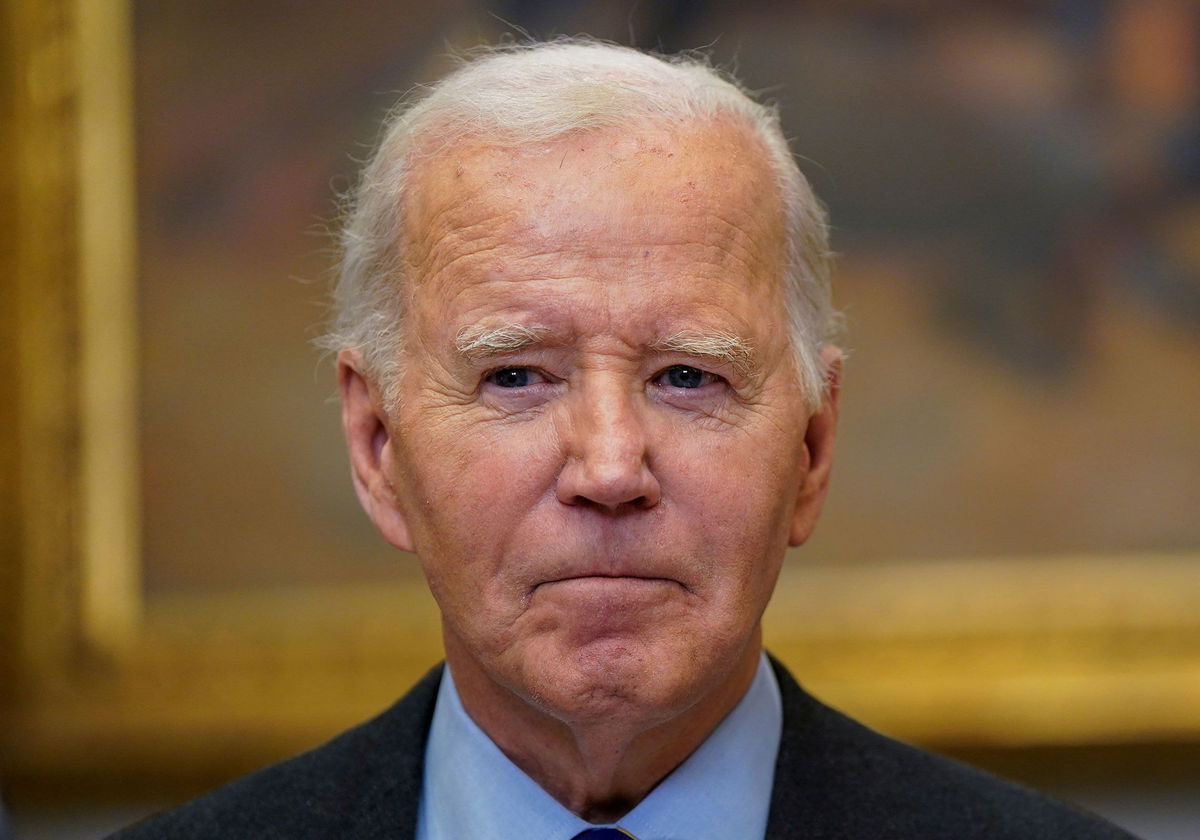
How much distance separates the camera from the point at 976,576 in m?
4.79

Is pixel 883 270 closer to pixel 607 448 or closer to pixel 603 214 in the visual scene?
pixel 603 214

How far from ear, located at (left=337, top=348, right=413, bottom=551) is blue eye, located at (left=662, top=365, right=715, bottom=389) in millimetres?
488

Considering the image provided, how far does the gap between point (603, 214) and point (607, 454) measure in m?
0.35

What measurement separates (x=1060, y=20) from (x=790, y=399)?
3141 millimetres

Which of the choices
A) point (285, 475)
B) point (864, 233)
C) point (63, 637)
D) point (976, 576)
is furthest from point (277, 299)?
point (976, 576)

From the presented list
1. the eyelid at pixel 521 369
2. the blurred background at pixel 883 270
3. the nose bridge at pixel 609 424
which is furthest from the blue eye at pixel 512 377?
the blurred background at pixel 883 270

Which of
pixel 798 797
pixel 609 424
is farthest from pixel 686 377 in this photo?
pixel 798 797

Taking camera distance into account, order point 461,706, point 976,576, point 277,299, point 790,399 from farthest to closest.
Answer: point 277,299 < point 976,576 < point 461,706 < point 790,399

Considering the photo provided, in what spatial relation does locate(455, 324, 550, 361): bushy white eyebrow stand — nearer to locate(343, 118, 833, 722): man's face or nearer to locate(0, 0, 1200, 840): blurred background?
locate(343, 118, 833, 722): man's face

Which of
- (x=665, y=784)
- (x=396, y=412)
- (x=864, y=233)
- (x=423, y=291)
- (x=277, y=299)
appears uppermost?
(x=864, y=233)

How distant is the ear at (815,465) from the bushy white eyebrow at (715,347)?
22 cm

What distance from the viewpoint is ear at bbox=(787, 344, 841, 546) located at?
2.39m

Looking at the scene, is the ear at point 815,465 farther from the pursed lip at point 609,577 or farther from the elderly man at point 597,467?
the pursed lip at point 609,577

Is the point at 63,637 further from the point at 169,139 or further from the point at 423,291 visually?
the point at 423,291
